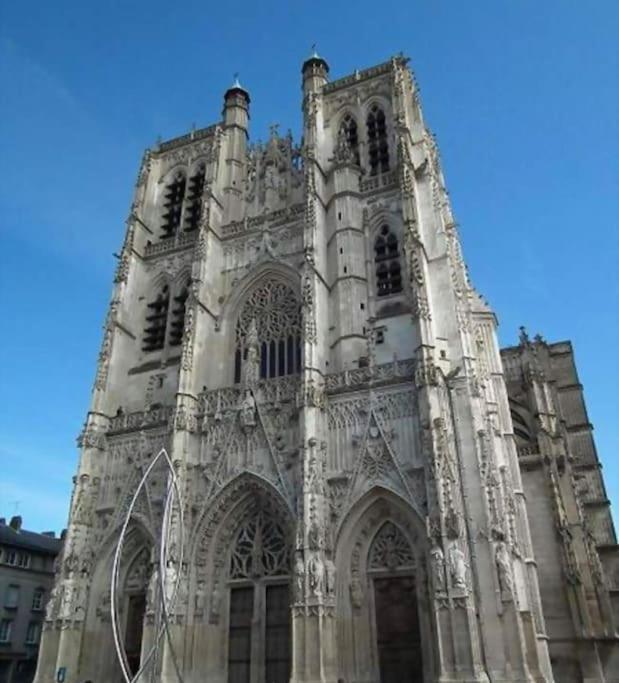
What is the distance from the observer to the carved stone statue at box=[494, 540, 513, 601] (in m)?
15.2

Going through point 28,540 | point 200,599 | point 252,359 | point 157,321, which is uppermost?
point 157,321

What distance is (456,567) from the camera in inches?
603

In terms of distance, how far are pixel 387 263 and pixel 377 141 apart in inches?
276

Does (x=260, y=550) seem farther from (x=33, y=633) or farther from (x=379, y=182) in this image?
(x=33, y=633)

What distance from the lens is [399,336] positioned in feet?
68.8

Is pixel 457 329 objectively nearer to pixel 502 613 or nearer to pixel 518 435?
pixel 502 613

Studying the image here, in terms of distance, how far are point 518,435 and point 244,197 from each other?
1684 centimetres

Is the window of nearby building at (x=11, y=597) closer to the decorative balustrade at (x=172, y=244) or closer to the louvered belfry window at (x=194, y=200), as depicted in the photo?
the decorative balustrade at (x=172, y=244)

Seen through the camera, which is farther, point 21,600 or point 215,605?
point 21,600

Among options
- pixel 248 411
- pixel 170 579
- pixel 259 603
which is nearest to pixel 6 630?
pixel 170 579

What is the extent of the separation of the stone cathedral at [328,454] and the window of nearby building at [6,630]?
13.1 m

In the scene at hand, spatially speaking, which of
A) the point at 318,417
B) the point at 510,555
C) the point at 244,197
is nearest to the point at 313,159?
the point at 244,197

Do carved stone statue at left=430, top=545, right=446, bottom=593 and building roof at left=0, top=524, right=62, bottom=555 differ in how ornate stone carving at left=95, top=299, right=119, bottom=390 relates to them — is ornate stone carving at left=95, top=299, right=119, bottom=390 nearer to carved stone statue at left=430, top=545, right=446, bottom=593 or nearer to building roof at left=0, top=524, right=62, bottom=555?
building roof at left=0, top=524, right=62, bottom=555

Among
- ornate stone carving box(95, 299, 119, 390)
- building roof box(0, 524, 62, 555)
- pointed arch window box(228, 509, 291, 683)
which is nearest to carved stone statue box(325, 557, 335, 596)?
pointed arch window box(228, 509, 291, 683)
